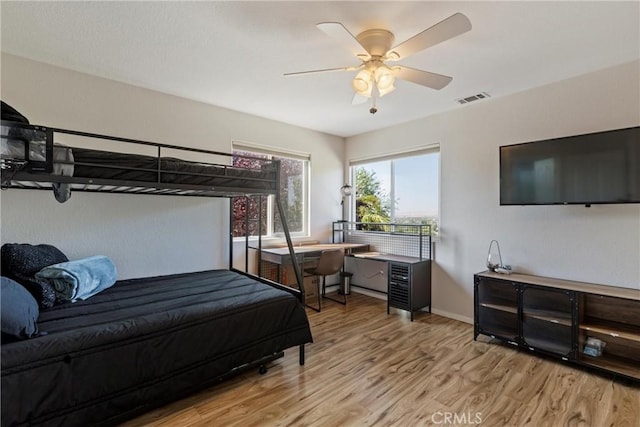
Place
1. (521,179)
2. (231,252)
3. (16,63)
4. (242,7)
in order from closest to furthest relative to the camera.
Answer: (242,7) < (16,63) < (521,179) < (231,252)

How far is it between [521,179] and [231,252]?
3.13 m

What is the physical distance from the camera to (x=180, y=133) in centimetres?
323

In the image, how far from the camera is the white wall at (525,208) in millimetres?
2490

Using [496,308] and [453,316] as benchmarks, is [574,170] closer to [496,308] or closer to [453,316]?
[496,308]

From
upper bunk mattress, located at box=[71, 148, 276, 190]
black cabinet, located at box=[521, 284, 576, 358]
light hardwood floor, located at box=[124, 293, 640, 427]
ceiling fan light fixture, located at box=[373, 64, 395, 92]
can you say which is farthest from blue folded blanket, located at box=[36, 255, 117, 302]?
black cabinet, located at box=[521, 284, 576, 358]

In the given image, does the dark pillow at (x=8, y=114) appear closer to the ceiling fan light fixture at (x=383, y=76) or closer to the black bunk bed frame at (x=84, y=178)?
the black bunk bed frame at (x=84, y=178)

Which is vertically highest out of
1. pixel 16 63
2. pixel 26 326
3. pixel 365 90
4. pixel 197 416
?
pixel 16 63

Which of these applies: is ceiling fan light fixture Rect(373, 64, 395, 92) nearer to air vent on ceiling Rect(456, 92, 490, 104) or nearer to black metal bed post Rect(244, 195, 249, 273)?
air vent on ceiling Rect(456, 92, 490, 104)

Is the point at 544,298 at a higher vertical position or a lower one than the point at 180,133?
lower

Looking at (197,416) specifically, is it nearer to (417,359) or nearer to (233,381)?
(233,381)

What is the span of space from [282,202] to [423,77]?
260 centimetres

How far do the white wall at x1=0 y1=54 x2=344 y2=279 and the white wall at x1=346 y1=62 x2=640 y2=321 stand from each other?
7.83 feet

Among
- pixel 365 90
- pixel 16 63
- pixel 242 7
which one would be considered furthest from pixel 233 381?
pixel 16 63

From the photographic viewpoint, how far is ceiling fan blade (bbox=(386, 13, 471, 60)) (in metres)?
1.50
